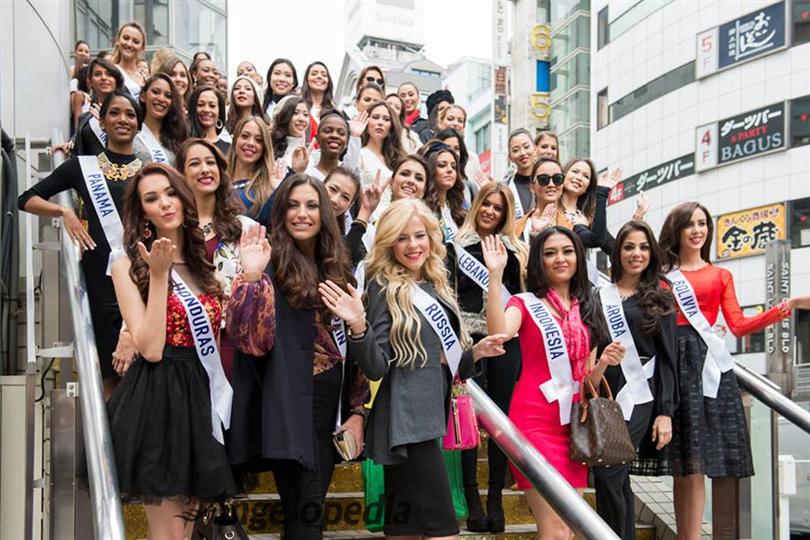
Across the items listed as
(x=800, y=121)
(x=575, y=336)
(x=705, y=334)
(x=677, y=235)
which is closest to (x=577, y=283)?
(x=575, y=336)

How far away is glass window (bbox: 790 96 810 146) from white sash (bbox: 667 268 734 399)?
19.4 metres

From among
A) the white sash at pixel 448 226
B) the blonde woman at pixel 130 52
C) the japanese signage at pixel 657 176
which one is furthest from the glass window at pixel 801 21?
the white sash at pixel 448 226

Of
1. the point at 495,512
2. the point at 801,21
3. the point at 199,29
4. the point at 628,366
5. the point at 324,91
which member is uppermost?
the point at 801,21

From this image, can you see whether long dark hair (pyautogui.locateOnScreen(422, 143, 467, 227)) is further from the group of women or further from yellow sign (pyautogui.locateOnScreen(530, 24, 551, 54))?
yellow sign (pyautogui.locateOnScreen(530, 24, 551, 54))

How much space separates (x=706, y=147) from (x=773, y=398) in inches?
883

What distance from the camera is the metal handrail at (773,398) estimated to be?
4.72 m

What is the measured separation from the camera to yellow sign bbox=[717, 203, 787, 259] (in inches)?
910

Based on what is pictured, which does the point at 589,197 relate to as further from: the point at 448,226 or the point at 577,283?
the point at 577,283

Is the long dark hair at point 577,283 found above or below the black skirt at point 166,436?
above

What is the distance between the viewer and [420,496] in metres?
3.29

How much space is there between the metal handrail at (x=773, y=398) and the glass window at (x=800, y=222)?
18.3 metres

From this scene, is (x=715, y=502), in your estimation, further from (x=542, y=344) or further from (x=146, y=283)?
(x=146, y=283)

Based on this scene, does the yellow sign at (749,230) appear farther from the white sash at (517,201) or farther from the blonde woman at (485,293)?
the blonde woman at (485,293)

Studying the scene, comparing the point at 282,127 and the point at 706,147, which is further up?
the point at 706,147
